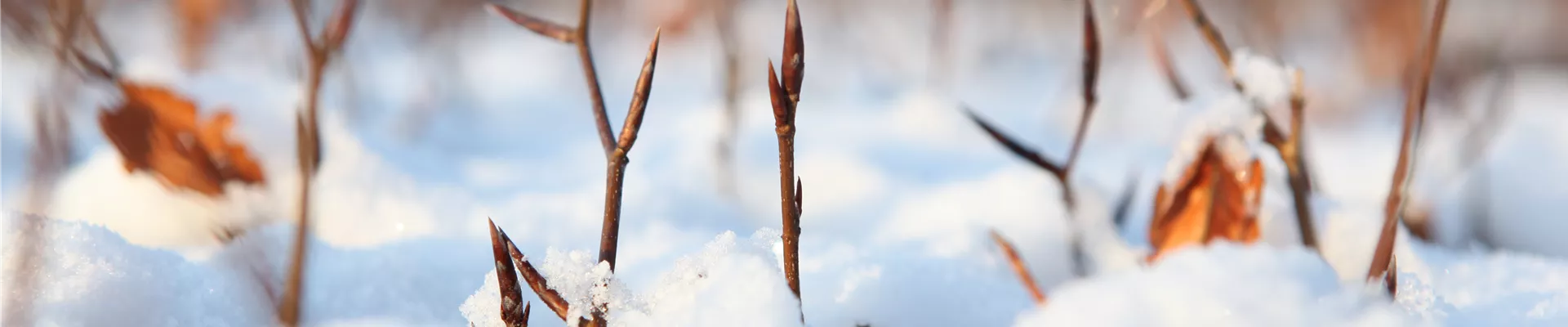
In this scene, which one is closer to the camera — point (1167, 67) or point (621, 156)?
point (621, 156)

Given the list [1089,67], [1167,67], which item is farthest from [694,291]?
[1167,67]

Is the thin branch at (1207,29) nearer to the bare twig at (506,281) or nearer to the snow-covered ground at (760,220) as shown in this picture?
the snow-covered ground at (760,220)

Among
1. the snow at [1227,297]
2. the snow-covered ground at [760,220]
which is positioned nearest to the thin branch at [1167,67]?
the snow-covered ground at [760,220]

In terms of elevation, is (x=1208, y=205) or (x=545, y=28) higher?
(x=545, y=28)

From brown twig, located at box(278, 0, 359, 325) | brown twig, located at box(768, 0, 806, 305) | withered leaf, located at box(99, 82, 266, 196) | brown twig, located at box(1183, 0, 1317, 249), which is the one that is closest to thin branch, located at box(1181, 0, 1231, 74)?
brown twig, located at box(1183, 0, 1317, 249)

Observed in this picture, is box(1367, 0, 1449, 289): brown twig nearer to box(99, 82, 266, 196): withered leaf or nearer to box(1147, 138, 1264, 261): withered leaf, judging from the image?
box(1147, 138, 1264, 261): withered leaf

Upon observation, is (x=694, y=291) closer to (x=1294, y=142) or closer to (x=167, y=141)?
(x=1294, y=142)
